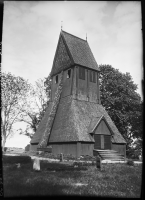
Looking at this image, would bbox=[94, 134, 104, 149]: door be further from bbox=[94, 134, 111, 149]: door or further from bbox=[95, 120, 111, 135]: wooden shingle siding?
bbox=[95, 120, 111, 135]: wooden shingle siding

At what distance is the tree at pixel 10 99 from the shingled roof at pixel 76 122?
24.1 ft

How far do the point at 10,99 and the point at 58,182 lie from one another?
376 cm

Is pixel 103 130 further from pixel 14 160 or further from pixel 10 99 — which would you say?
pixel 14 160

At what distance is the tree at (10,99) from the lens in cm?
673

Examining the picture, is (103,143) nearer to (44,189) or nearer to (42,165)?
(42,165)

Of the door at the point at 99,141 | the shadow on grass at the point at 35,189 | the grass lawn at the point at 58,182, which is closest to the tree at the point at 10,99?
the grass lawn at the point at 58,182

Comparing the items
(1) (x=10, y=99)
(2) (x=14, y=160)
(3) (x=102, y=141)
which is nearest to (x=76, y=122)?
(3) (x=102, y=141)

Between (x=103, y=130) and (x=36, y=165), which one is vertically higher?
(x=103, y=130)

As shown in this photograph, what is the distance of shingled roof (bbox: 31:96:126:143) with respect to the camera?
1547cm

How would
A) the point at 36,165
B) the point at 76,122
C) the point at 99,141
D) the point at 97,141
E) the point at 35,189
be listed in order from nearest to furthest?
the point at 35,189
the point at 36,165
the point at 76,122
the point at 99,141
the point at 97,141

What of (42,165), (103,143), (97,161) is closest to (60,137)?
(103,143)

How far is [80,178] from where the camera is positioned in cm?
653

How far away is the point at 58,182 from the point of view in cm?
607

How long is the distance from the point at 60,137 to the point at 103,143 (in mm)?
4412
